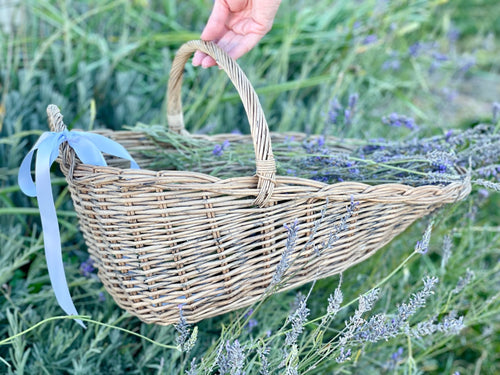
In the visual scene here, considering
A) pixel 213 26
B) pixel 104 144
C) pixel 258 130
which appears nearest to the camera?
pixel 258 130

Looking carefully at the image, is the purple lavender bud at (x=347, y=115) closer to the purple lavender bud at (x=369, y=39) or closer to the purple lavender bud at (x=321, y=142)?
the purple lavender bud at (x=321, y=142)

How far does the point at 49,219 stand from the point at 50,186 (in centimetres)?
6

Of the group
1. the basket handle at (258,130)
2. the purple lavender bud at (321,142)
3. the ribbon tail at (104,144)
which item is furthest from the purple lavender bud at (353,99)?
the ribbon tail at (104,144)

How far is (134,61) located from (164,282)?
1249 millimetres

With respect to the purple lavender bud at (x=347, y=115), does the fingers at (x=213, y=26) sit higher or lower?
higher

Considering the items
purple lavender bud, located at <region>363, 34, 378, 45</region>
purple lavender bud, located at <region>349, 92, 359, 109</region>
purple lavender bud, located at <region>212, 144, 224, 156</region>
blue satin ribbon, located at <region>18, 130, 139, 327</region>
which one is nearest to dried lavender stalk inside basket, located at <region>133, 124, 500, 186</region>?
purple lavender bud, located at <region>212, 144, 224, 156</region>

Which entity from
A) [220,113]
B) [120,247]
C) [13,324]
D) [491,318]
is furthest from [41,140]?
[491,318]

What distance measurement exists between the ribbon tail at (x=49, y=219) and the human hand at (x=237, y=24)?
372 mm

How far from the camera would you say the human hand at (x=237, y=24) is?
108cm

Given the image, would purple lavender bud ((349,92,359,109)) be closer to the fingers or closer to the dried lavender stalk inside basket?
the dried lavender stalk inside basket

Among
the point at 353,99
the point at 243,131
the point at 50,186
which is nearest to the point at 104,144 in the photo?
the point at 50,186

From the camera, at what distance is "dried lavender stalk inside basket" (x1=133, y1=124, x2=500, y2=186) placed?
1.08 metres

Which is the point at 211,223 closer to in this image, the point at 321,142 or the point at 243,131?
the point at 321,142

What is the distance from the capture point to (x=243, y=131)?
6.07 ft
